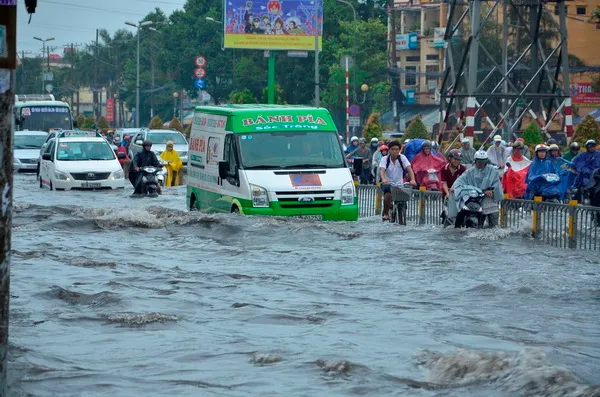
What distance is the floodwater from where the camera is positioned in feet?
28.2

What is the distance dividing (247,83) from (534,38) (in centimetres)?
5399

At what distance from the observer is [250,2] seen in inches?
2251

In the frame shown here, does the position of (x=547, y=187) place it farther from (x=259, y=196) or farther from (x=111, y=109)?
(x=111, y=109)

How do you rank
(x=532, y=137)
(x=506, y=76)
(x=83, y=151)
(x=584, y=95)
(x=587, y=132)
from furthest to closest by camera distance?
(x=584, y=95), (x=532, y=137), (x=506, y=76), (x=587, y=132), (x=83, y=151)

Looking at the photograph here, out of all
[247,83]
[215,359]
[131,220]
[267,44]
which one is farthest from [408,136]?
[247,83]

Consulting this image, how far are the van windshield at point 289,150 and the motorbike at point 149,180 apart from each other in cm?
905

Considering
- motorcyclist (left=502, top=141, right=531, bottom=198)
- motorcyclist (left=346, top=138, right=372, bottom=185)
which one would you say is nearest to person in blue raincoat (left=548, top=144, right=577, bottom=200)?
motorcyclist (left=502, top=141, right=531, bottom=198)

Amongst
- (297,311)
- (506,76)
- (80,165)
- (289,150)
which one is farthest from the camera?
(506,76)

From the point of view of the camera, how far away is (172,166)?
3328cm

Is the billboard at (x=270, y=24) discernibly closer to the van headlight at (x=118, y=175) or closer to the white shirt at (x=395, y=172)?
the van headlight at (x=118, y=175)

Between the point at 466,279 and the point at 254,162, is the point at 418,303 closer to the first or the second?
the point at 466,279

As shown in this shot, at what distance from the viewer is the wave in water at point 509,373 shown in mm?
8086

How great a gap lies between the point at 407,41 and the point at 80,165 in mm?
54873

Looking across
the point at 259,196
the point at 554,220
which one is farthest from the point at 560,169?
the point at 259,196
